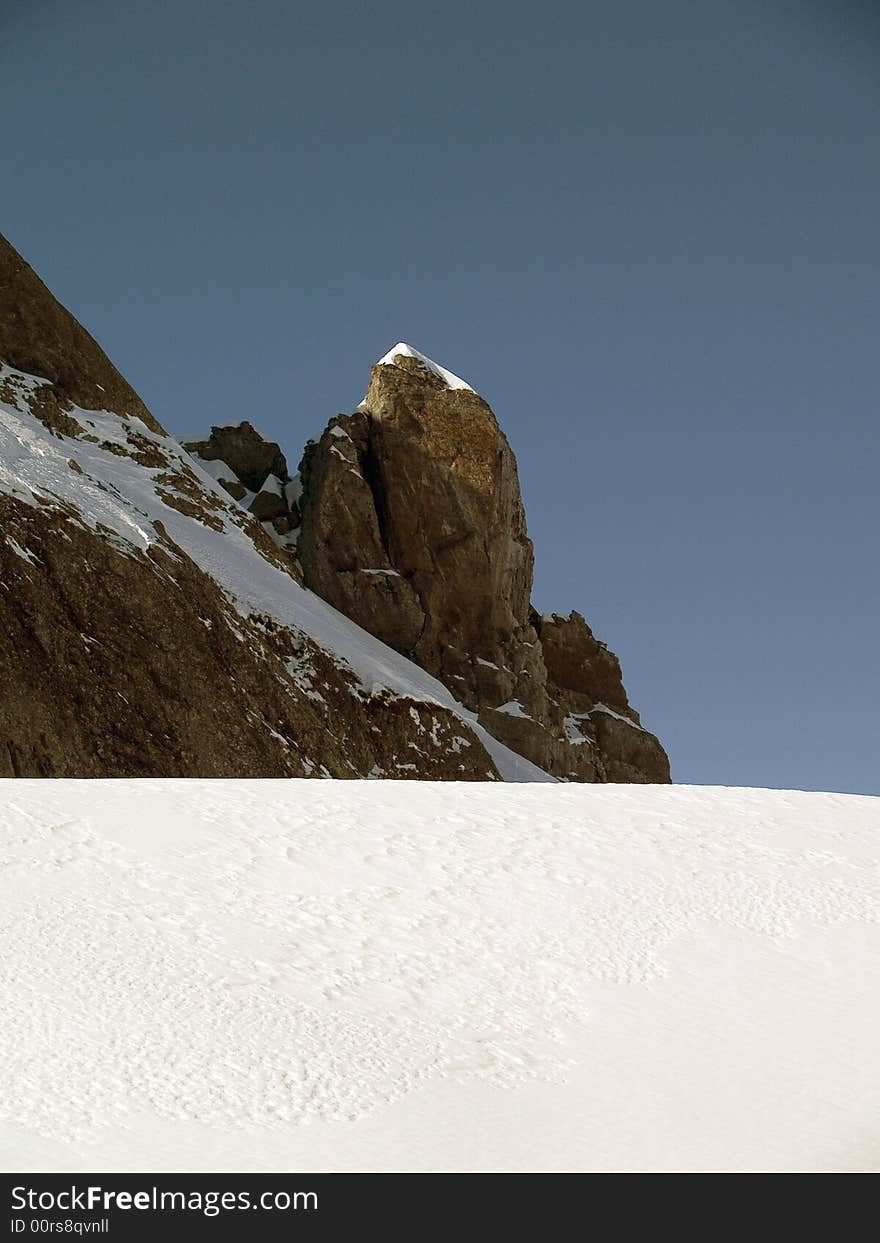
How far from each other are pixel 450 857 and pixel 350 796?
200cm

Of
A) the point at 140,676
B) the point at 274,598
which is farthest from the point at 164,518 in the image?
the point at 140,676

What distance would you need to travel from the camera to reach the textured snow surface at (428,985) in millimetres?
5246

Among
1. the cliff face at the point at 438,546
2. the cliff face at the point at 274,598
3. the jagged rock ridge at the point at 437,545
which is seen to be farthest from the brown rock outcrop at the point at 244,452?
the cliff face at the point at 438,546

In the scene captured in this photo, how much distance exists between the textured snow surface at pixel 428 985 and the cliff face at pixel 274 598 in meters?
18.5

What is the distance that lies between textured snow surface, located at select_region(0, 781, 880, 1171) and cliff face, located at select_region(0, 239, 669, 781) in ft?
60.6

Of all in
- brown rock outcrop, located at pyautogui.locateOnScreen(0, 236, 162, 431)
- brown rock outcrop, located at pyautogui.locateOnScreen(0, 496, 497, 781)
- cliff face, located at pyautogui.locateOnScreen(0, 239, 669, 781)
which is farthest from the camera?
brown rock outcrop, located at pyautogui.locateOnScreen(0, 236, 162, 431)

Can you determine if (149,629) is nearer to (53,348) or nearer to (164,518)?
(164,518)

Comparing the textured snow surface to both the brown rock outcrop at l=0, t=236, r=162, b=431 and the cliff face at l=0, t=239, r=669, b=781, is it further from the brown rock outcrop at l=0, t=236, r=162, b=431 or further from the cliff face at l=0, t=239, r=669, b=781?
the brown rock outcrop at l=0, t=236, r=162, b=431

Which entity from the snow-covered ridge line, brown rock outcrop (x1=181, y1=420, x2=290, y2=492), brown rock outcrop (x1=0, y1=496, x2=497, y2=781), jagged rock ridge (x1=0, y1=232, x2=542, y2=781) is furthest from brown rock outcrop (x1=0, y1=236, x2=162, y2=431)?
brown rock outcrop (x1=181, y1=420, x2=290, y2=492)

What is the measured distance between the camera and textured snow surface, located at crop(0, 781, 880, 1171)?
5246 millimetres

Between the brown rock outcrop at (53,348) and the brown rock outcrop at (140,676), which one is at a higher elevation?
the brown rock outcrop at (53,348)

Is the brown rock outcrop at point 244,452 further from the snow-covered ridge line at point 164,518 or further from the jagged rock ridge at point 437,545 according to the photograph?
the snow-covered ridge line at point 164,518

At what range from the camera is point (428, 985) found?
274 inches

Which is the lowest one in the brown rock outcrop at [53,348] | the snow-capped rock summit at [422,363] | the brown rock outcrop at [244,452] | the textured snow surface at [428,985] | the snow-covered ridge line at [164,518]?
the textured snow surface at [428,985]
